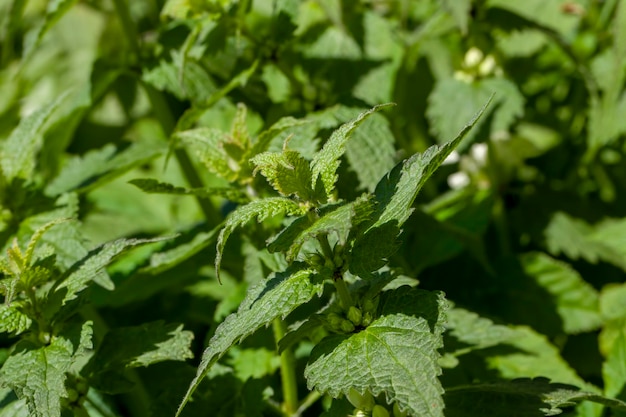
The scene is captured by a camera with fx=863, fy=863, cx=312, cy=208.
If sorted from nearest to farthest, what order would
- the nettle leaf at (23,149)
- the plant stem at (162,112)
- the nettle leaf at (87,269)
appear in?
the nettle leaf at (87,269) < the nettle leaf at (23,149) < the plant stem at (162,112)

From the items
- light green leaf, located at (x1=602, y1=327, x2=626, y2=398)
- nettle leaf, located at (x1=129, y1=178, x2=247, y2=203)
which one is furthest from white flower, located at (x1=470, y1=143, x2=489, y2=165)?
nettle leaf, located at (x1=129, y1=178, x2=247, y2=203)

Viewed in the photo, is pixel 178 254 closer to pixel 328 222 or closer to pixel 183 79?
pixel 183 79

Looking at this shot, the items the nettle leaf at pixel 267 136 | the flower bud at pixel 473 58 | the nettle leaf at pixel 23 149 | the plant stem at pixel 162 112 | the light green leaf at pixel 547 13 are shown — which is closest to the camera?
the nettle leaf at pixel 267 136

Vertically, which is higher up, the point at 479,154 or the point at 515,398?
the point at 515,398

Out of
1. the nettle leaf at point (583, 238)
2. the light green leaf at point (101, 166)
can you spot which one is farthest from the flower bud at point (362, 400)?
the nettle leaf at point (583, 238)

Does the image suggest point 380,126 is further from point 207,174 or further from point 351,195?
point 207,174

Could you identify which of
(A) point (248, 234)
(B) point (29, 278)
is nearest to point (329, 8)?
(A) point (248, 234)

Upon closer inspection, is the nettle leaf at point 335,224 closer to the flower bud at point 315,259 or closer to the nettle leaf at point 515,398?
the flower bud at point 315,259

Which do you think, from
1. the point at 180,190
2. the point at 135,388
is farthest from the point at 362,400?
the point at 135,388
